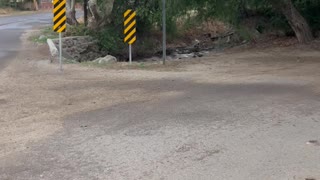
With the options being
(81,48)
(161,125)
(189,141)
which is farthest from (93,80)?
(81,48)

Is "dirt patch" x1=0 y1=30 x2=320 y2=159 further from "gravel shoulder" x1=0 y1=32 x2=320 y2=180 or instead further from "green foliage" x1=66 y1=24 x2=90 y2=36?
"green foliage" x1=66 y1=24 x2=90 y2=36

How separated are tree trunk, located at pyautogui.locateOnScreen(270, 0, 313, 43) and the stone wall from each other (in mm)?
8678

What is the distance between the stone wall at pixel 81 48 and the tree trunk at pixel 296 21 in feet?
28.5

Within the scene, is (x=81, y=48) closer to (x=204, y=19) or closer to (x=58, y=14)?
(x=204, y=19)

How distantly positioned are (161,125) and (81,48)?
16.2 metres

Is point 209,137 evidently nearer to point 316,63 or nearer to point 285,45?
point 316,63

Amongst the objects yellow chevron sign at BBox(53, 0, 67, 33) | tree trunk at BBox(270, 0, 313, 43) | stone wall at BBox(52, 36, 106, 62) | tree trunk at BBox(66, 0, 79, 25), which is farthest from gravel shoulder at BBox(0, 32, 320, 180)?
tree trunk at BBox(66, 0, 79, 25)

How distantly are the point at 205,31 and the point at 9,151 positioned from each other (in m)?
25.4

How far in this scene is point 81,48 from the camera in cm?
2317

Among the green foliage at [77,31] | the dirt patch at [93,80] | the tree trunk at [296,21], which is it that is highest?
the tree trunk at [296,21]

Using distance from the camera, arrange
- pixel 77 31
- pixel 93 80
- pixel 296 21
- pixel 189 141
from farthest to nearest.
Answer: pixel 77 31 → pixel 296 21 → pixel 93 80 → pixel 189 141

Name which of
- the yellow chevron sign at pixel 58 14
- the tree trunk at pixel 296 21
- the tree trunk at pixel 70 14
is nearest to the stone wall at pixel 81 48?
the tree trunk at pixel 70 14

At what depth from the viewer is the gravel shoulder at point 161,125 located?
5.68 metres

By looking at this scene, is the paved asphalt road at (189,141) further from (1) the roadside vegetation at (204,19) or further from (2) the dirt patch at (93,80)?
Answer: (1) the roadside vegetation at (204,19)
